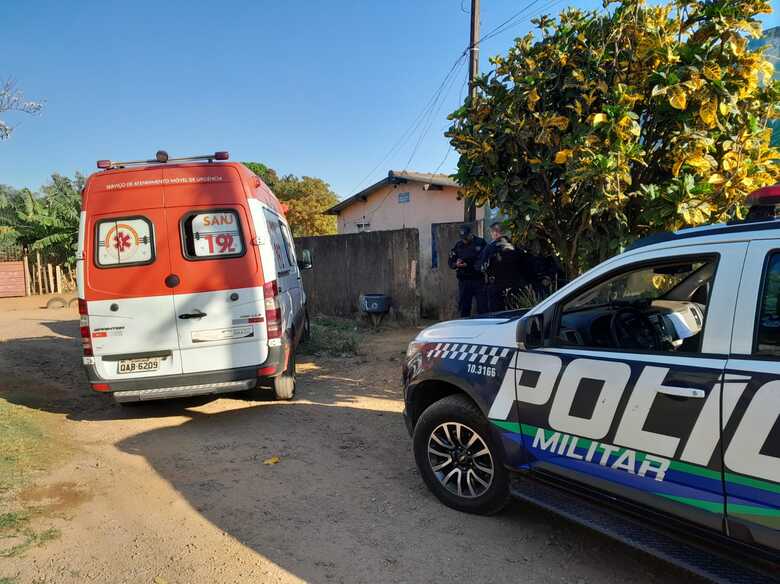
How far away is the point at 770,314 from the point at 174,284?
4.54 meters

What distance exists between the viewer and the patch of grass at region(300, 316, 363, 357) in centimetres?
830

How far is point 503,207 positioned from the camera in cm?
528

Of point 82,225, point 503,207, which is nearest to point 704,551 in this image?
point 503,207

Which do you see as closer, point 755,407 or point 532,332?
point 755,407

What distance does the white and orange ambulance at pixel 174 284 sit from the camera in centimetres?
480

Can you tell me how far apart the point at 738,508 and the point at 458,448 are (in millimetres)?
1547

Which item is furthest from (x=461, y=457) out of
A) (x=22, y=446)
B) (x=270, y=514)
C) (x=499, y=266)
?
(x=499, y=266)

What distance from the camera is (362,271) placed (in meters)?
11.2

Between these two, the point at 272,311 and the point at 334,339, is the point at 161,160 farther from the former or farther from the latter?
the point at 334,339

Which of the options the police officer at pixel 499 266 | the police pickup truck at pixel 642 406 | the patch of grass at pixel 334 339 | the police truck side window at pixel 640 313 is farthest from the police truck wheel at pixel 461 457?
the patch of grass at pixel 334 339

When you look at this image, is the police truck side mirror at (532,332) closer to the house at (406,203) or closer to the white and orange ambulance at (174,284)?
the white and orange ambulance at (174,284)

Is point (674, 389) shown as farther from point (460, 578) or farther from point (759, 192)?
point (460, 578)

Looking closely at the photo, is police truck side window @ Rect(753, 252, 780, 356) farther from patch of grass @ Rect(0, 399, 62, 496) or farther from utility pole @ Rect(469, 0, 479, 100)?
utility pole @ Rect(469, 0, 479, 100)

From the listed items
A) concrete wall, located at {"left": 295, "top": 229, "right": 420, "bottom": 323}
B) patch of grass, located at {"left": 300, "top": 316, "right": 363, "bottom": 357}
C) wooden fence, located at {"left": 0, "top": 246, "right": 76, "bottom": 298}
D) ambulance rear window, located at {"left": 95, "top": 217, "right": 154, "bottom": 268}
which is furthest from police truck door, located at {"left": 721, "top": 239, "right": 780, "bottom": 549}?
wooden fence, located at {"left": 0, "top": 246, "right": 76, "bottom": 298}
